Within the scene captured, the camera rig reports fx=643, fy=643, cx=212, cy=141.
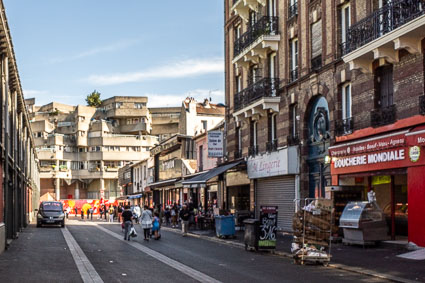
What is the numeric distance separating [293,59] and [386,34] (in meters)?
10.3

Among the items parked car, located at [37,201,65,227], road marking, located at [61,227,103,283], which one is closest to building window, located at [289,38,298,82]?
road marking, located at [61,227,103,283]

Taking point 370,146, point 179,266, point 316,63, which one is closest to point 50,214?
point 316,63

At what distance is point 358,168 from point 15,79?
51.7 feet

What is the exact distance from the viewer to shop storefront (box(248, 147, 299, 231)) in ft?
94.9

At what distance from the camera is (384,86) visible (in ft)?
70.8

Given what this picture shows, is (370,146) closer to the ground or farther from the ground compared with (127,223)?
farther from the ground

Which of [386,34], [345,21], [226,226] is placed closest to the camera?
[386,34]

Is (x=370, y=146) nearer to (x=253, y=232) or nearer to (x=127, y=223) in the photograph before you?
(x=253, y=232)

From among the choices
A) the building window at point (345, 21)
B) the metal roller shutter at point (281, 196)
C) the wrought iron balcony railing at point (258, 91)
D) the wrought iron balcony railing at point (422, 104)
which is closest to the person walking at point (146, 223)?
the metal roller shutter at point (281, 196)

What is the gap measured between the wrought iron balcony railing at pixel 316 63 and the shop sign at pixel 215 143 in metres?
12.9

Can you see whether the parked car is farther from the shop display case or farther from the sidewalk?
the shop display case

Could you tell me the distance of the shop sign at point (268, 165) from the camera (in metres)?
29.5

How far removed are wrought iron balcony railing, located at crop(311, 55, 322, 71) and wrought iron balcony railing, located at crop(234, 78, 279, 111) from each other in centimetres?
399

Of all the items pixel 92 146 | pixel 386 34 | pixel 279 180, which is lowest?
pixel 279 180
